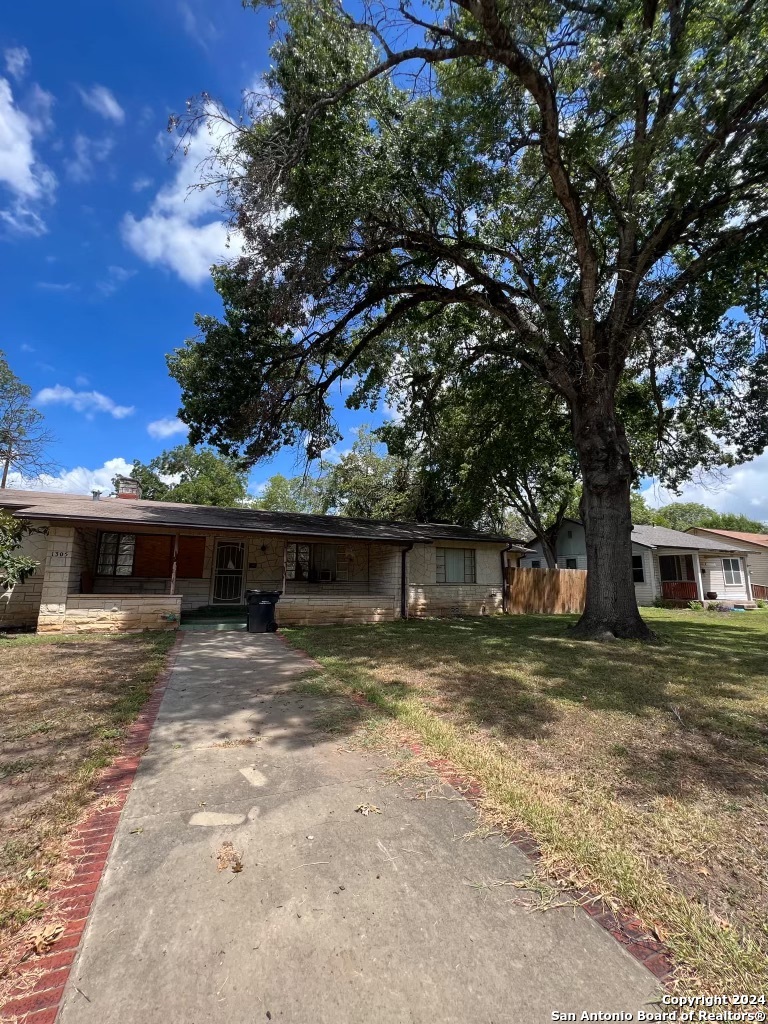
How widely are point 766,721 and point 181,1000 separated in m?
5.69

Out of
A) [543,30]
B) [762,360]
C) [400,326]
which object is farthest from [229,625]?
[762,360]

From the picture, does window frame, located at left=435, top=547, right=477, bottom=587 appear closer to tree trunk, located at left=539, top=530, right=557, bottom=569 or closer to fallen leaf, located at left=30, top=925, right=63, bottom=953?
tree trunk, located at left=539, top=530, right=557, bottom=569

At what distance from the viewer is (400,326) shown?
1342cm

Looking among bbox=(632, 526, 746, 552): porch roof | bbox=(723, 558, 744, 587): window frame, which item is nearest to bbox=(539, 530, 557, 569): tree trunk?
bbox=(632, 526, 746, 552): porch roof

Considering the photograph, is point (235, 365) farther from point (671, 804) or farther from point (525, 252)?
point (671, 804)

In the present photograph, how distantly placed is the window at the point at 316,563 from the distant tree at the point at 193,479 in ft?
90.1

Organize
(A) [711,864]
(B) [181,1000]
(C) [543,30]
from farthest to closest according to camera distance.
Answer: (C) [543,30] → (A) [711,864] → (B) [181,1000]

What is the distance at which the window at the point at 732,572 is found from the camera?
24609 mm

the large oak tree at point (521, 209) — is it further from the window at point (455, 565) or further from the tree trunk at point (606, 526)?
the window at point (455, 565)

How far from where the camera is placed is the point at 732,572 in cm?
2477

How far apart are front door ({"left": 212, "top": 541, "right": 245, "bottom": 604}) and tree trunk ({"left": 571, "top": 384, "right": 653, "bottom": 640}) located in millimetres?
9754

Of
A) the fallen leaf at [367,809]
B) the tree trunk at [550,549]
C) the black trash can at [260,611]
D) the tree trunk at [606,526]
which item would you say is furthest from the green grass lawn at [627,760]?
the tree trunk at [550,549]

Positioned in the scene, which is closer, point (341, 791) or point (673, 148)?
point (341, 791)

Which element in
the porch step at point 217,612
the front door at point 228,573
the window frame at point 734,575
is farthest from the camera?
the window frame at point 734,575
